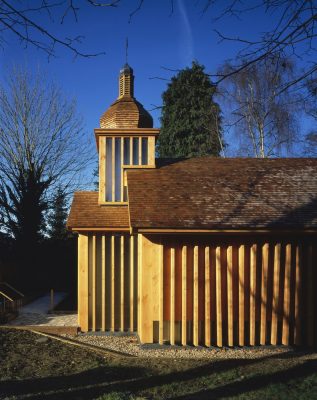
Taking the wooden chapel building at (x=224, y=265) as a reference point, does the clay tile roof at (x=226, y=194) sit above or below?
above

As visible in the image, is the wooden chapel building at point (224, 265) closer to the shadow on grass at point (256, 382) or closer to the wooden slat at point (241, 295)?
the wooden slat at point (241, 295)

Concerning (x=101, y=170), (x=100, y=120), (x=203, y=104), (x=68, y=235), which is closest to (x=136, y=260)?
(x=101, y=170)

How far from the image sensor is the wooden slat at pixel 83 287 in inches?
422

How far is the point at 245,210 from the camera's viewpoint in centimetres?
973

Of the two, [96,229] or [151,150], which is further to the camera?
[151,150]

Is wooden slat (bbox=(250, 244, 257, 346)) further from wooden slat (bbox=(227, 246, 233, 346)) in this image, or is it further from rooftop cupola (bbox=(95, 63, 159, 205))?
rooftop cupola (bbox=(95, 63, 159, 205))

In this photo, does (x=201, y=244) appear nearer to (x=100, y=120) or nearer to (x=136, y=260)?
(x=136, y=260)

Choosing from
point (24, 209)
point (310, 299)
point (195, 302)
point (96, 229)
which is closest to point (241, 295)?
point (195, 302)

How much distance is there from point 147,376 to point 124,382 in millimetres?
527

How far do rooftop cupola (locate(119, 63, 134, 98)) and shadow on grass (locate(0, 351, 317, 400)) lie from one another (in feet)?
29.7

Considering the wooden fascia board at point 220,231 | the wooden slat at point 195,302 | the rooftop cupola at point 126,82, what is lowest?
the wooden slat at point 195,302

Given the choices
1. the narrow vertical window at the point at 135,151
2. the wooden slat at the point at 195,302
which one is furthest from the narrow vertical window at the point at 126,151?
the wooden slat at the point at 195,302

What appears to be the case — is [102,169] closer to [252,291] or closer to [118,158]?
[118,158]

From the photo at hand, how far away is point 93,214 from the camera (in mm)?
11367
